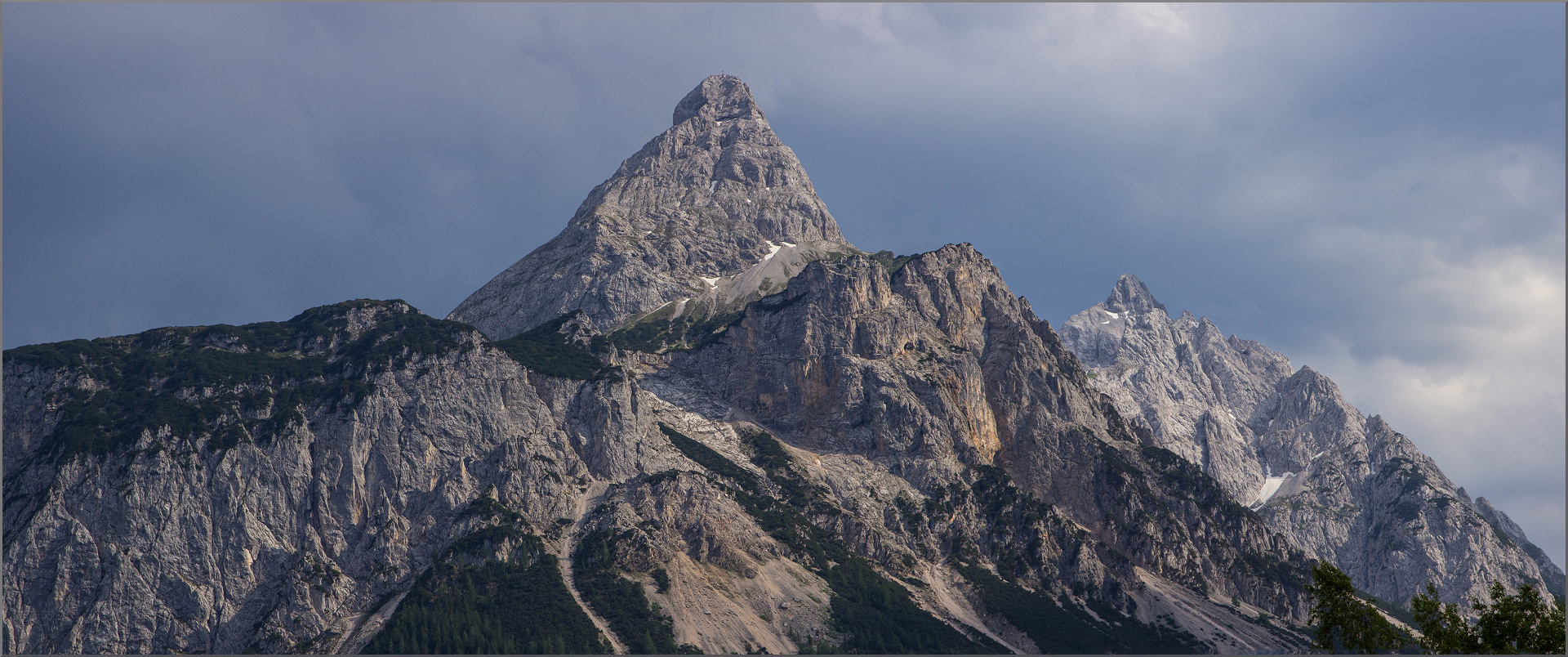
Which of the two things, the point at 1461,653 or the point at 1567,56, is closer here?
the point at 1567,56

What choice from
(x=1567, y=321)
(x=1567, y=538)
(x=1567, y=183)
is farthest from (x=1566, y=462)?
(x=1567, y=183)

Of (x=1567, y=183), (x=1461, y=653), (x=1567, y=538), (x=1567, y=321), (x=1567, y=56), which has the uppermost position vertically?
(x=1567, y=56)

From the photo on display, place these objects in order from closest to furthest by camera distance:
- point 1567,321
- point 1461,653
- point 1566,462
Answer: point 1566,462 < point 1567,321 < point 1461,653

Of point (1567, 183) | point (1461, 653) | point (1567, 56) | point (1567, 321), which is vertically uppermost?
point (1567, 56)

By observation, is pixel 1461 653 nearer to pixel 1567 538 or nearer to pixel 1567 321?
pixel 1567 538

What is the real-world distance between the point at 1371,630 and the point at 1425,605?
974cm

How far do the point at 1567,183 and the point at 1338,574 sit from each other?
39.4 metres

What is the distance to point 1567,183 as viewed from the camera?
93062 millimetres

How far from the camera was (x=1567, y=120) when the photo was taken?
314ft

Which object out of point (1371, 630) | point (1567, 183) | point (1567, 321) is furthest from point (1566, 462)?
point (1371, 630)

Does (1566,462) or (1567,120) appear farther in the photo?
(1567,120)

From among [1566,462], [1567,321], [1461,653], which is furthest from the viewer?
[1461,653]

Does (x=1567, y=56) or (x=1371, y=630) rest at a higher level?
(x=1567, y=56)

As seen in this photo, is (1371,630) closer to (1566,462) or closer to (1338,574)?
(1338,574)
